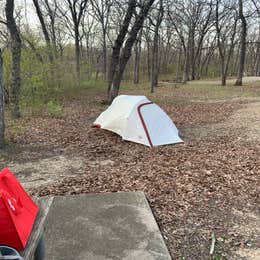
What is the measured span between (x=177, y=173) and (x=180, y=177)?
0.17 meters

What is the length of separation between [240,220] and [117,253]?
1.56 meters

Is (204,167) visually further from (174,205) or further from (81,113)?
(81,113)

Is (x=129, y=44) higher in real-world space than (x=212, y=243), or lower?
higher

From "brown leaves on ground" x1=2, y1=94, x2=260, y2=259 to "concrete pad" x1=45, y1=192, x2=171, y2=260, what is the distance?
0.21m

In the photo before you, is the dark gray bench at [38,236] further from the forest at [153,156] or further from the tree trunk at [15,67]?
the tree trunk at [15,67]

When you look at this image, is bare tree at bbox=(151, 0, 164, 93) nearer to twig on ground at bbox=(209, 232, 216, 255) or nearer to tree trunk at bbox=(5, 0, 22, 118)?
tree trunk at bbox=(5, 0, 22, 118)

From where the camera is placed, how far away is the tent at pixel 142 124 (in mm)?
6301

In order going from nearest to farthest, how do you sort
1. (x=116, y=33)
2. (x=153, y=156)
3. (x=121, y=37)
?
(x=153, y=156)
(x=121, y=37)
(x=116, y=33)

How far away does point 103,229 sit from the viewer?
9.39ft

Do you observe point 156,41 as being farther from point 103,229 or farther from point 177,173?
point 103,229

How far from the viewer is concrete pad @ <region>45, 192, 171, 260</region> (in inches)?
98.7

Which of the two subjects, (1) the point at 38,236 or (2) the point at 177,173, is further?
(2) the point at 177,173

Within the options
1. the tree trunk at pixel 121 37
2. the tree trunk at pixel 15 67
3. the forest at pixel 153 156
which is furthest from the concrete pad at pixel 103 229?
the tree trunk at pixel 121 37

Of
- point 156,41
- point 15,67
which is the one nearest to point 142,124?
point 15,67
